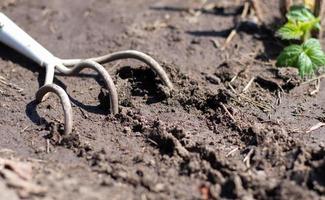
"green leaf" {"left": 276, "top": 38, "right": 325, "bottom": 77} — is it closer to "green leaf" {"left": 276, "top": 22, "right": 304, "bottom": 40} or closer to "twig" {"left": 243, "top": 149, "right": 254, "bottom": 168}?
"green leaf" {"left": 276, "top": 22, "right": 304, "bottom": 40}

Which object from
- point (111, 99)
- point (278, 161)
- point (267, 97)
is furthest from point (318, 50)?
point (111, 99)

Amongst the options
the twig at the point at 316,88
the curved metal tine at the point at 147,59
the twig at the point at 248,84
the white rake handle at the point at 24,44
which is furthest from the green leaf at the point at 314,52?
the white rake handle at the point at 24,44

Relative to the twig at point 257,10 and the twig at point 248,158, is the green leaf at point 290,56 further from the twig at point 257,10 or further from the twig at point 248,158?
the twig at point 248,158

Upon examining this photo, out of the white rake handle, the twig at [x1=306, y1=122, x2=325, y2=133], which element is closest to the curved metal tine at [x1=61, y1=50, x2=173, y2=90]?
the white rake handle

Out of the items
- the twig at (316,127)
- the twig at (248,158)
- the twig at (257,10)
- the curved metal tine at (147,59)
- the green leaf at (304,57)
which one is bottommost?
the twig at (248,158)

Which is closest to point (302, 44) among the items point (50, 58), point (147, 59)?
point (147, 59)
